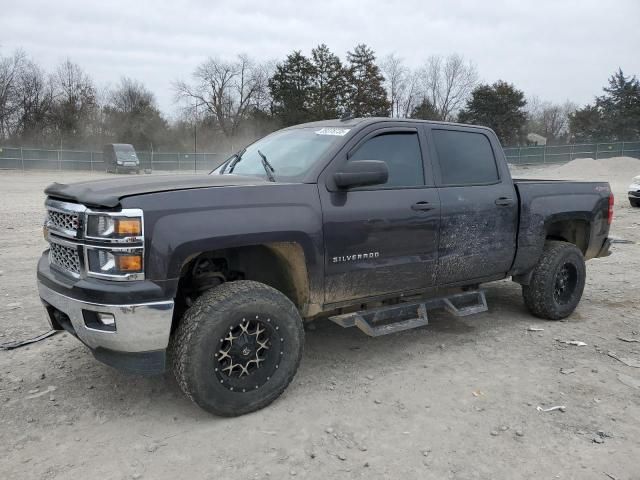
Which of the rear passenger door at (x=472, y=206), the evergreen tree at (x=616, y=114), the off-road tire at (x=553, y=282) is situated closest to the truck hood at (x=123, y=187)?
the rear passenger door at (x=472, y=206)

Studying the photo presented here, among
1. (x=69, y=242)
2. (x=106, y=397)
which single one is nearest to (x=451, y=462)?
(x=106, y=397)

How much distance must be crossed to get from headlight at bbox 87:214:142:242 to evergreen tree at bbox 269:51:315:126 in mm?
54935

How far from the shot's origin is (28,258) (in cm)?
762

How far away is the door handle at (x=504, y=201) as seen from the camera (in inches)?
181

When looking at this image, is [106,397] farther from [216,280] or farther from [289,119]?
[289,119]

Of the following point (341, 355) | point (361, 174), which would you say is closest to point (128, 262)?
point (361, 174)

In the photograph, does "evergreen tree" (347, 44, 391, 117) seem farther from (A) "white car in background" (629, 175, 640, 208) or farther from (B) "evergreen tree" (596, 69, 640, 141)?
(A) "white car in background" (629, 175, 640, 208)

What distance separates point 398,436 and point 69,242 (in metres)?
2.33

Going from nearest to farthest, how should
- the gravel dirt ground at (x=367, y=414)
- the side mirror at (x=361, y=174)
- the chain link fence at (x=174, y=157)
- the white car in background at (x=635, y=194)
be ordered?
the gravel dirt ground at (x=367, y=414), the side mirror at (x=361, y=174), the white car in background at (x=635, y=194), the chain link fence at (x=174, y=157)

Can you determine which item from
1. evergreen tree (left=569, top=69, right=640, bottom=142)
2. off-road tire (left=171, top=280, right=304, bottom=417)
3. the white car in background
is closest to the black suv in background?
the white car in background

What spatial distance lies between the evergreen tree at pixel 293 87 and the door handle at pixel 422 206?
177 ft

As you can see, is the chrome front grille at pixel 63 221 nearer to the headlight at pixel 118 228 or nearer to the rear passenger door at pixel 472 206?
the headlight at pixel 118 228

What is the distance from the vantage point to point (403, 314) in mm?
4109

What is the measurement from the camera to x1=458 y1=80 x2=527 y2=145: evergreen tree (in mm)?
54125
